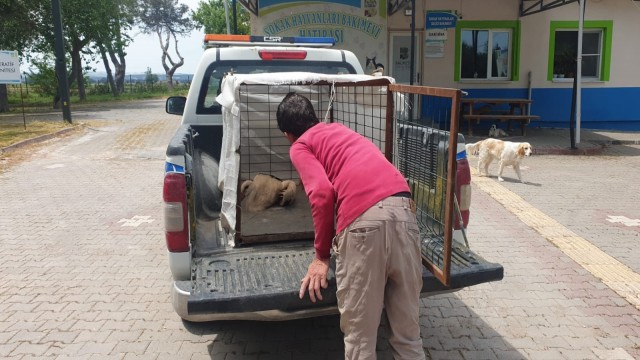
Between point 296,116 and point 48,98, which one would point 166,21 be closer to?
point 48,98

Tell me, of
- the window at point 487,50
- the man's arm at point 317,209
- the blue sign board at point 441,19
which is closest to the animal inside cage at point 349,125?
the man's arm at point 317,209

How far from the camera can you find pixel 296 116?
301 centimetres

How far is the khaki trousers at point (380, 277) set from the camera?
102 inches

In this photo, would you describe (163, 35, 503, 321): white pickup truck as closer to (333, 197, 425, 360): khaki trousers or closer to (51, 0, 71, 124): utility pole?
(333, 197, 425, 360): khaki trousers

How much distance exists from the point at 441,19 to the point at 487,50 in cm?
165

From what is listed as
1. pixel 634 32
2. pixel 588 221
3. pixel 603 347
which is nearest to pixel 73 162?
pixel 588 221

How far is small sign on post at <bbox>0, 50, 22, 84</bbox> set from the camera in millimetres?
15516

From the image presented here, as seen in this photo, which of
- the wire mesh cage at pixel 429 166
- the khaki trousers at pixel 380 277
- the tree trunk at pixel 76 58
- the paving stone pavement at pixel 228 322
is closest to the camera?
the khaki trousers at pixel 380 277

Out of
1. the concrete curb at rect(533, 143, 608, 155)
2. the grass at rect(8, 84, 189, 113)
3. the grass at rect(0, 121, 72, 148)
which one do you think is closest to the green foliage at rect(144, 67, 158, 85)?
the grass at rect(8, 84, 189, 113)

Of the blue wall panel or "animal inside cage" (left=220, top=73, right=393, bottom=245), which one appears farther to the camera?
the blue wall panel

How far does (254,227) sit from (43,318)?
1.80 m

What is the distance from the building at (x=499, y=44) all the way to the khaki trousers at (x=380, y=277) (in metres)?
11.9

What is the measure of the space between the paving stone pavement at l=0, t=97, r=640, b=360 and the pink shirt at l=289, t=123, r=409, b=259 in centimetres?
135

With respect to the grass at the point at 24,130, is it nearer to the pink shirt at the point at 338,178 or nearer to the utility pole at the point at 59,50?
the utility pole at the point at 59,50
